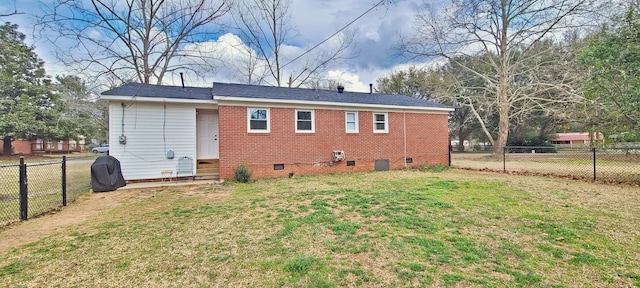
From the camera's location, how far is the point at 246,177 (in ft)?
29.5

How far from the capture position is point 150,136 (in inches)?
346

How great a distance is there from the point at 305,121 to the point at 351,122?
211 cm

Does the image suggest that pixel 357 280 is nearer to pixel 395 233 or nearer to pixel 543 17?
pixel 395 233

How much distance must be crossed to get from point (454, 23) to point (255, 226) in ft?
57.4

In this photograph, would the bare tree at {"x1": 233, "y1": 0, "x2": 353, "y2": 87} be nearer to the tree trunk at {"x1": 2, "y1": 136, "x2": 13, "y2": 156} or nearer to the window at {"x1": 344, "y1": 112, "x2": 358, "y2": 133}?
the window at {"x1": 344, "y1": 112, "x2": 358, "y2": 133}

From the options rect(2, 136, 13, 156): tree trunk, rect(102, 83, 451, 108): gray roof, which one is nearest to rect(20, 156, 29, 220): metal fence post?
rect(102, 83, 451, 108): gray roof

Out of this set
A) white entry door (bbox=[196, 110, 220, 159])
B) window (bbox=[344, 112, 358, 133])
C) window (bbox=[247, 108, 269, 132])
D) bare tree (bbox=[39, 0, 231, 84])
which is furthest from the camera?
bare tree (bbox=[39, 0, 231, 84])

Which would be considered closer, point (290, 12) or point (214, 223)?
point (214, 223)

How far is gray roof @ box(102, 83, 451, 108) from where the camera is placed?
29.2 feet

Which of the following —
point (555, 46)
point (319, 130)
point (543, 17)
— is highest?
point (543, 17)

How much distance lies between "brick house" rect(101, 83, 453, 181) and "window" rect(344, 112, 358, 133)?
0.14ft

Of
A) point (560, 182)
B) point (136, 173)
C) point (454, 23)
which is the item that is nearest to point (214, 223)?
point (136, 173)

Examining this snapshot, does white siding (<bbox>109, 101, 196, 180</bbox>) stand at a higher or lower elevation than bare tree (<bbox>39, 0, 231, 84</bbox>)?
lower

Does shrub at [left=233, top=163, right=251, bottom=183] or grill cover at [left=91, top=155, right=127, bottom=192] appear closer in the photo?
grill cover at [left=91, top=155, right=127, bottom=192]
